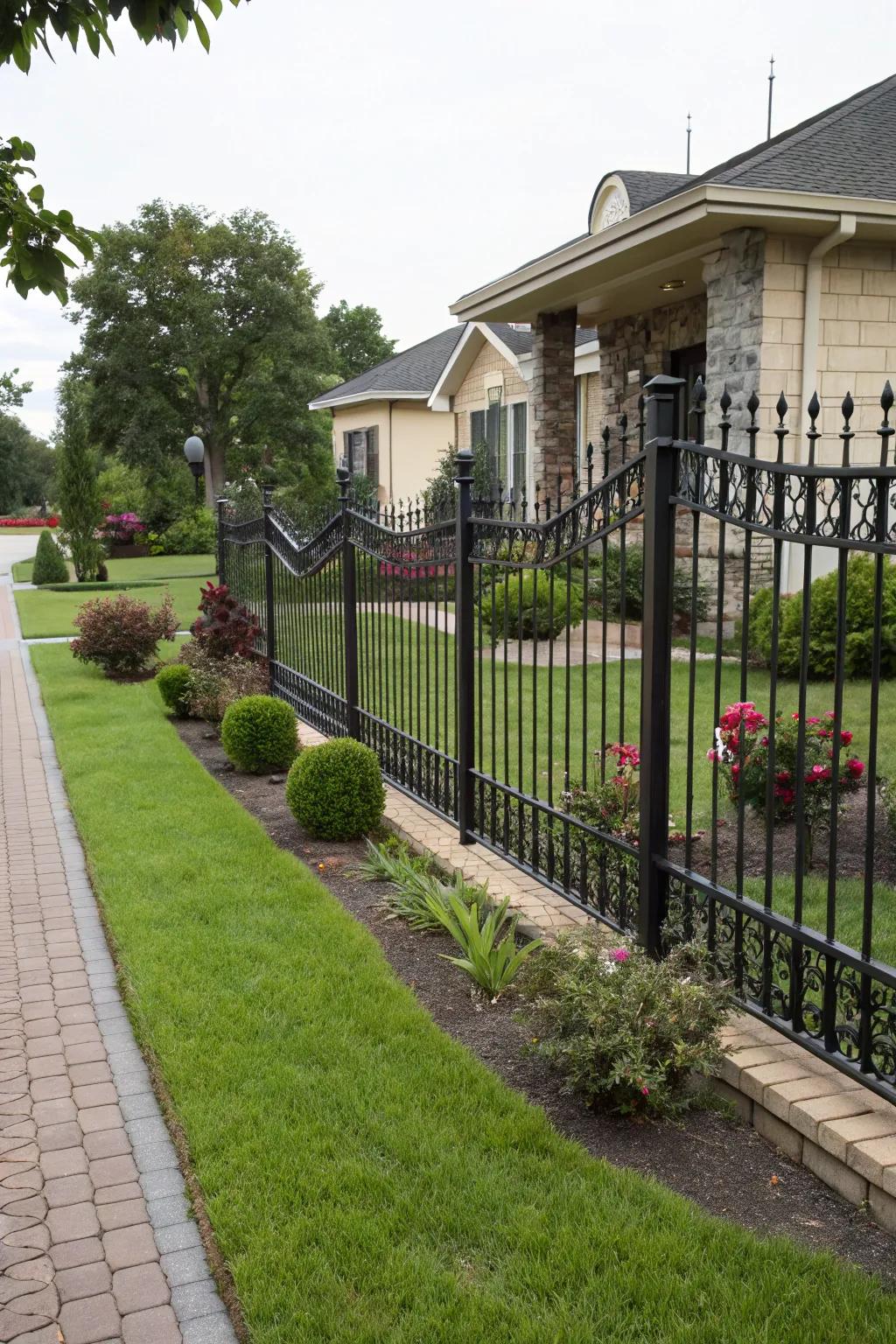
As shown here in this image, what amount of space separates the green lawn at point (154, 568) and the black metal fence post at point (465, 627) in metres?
22.0

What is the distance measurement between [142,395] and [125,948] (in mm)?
39299

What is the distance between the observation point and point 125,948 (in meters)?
5.09

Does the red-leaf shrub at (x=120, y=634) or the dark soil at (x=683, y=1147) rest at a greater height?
the red-leaf shrub at (x=120, y=634)

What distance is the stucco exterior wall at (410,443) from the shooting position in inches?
1144

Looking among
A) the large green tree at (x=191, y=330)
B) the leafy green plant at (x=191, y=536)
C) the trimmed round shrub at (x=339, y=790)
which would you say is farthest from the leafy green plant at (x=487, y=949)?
the large green tree at (x=191, y=330)

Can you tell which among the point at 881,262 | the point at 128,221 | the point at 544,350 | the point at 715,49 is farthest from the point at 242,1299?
the point at 128,221

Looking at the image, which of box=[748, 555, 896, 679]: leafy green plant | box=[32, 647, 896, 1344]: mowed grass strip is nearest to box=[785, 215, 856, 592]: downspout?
box=[748, 555, 896, 679]: leafy green plant

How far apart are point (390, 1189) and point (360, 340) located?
73.4 meters

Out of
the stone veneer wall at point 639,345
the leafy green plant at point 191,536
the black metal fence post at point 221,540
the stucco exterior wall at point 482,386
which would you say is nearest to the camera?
the black metal fence post at point 221,540

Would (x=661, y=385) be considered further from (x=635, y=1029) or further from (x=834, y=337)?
(x=834, y=337)

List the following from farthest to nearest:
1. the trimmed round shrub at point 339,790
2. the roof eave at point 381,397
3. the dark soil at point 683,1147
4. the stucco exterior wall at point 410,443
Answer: the stucco exterior wall at point 410,443 < the roof eave at point 381,397 < the trimmed round shrub at point 339,790 < the dark soil at point 683,1147

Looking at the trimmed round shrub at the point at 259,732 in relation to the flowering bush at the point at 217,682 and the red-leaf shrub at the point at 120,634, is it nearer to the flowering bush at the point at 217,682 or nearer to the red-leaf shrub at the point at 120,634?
the flowering bush at the point at 217,682

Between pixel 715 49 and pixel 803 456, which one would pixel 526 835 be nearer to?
pixel 803 456

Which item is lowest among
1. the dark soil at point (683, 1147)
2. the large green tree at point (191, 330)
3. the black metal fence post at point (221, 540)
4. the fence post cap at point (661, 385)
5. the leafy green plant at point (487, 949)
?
the dark soil at point (683, 1147)
